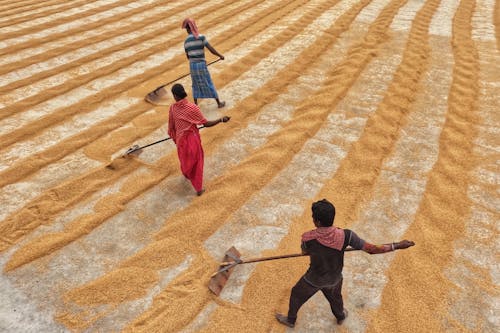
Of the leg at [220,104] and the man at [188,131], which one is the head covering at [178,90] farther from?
the leg at [220,104]

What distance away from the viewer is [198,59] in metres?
5.88

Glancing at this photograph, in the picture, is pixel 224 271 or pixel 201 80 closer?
pixel 224 271

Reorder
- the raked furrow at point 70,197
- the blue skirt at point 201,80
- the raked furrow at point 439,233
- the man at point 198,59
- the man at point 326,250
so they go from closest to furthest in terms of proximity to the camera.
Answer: the man at point 326,250 → the raked furrow at point 439,233 → the raked furrow at point 70,197 → the man at point 198,59 → the blue skirt at point 201,80

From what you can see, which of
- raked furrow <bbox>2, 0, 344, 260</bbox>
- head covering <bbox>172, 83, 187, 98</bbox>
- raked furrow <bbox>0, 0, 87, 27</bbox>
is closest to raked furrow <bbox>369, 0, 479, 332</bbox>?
head covering <bbox>172, 83, 187, 98</bbox>

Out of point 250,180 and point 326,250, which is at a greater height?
point 326,250

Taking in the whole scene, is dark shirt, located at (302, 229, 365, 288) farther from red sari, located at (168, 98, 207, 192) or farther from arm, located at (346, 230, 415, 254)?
red sari, located at (168, 98, 207, 192)

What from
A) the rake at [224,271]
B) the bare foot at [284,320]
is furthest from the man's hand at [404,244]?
the rake at [224,271]

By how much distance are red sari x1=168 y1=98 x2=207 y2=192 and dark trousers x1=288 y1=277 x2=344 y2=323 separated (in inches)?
77.0

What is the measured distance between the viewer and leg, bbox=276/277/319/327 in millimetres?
2787

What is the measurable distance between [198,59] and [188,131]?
6.94 feet

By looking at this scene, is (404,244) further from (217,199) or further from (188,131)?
(188,131)

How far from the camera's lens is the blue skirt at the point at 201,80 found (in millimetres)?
5914

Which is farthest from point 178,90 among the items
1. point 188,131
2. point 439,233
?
point 439,233

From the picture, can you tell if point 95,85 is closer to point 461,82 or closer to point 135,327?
point 135,327
